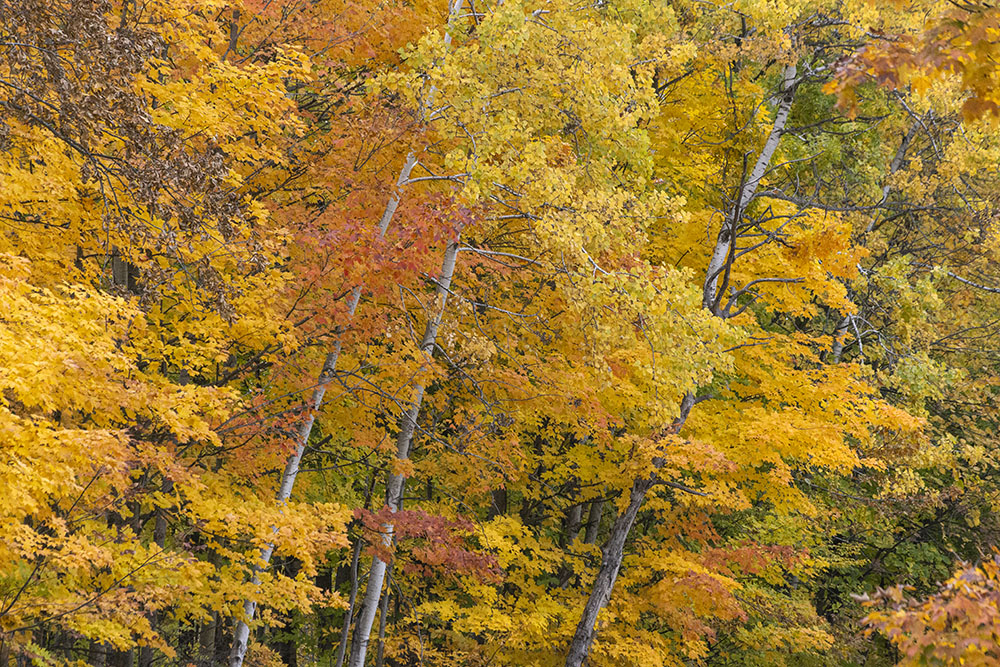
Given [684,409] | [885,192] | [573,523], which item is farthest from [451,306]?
[885,192]

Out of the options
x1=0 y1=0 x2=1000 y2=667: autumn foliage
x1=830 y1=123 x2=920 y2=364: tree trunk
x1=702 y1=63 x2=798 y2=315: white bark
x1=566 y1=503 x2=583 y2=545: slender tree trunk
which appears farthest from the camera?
x1=566 y1=503 x2=583 y2=545: slender tree trunk

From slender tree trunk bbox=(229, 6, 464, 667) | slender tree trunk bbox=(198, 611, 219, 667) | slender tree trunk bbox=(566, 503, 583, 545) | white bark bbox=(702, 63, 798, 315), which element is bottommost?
slender tree trunk bbox=(198, 611, 219, 667)

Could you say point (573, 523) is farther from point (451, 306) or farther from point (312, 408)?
point (312, 408)

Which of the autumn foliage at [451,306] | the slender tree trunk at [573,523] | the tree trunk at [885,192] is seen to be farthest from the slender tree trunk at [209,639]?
the tree trunk at [885,192]

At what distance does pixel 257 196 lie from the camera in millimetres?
10219

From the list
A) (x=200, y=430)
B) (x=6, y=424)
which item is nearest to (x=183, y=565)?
(x=200, y=430)

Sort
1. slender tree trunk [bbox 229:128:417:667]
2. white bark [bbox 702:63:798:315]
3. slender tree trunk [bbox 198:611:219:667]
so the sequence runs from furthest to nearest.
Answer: slender tree trunk [bbox 198:611:219:667]
white bark [bbox 702:63:798:315]
slender tree trunk [bbox 229:128:417:667]

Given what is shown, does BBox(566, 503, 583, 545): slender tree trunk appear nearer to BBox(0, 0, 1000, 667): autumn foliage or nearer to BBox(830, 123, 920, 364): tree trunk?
BBox(0, 0, 1000, 667): autumn foliage

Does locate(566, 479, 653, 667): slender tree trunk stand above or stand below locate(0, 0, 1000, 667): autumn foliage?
below

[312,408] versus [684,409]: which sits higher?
[684,409]

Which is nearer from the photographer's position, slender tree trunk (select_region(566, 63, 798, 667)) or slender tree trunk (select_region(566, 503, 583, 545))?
slender tree trunk (select_region(566, 63, 798, 667))

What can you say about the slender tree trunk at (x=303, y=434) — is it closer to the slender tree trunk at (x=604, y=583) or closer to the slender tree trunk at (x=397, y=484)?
the slender tree trunk at (x=397, y=484)

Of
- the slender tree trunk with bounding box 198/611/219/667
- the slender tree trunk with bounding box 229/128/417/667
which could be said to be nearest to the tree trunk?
the slender tree trunk with bounding box 229/128/417/667

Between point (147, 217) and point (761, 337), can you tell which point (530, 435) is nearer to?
point (761, 337)
